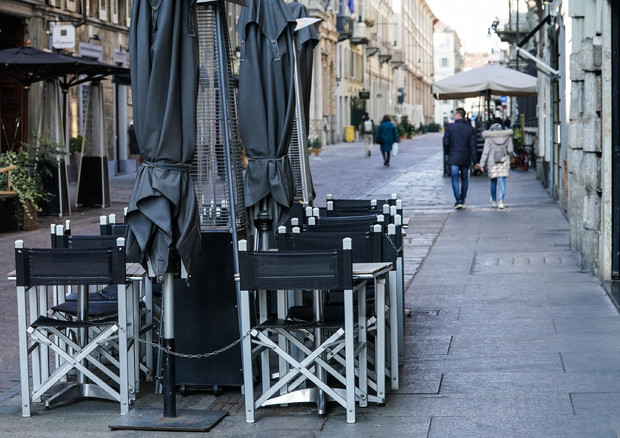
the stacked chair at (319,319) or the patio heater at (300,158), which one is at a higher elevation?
the patio heater at (300,158)

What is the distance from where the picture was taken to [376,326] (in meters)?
6.50

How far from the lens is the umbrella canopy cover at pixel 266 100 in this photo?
8242 millimetres

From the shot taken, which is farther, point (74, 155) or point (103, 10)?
point (103, 10)

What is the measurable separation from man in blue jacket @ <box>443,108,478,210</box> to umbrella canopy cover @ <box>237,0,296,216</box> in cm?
1102

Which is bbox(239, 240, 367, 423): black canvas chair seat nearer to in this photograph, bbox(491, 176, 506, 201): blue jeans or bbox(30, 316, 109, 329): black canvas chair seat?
bbox(30, 316, 109, 329): black canvas chair seat

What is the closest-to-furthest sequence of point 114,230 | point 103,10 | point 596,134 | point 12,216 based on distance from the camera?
point 114,230 < point 596,134 < point 12,216 < point 103,10

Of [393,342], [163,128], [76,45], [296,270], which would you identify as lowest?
[393,342]

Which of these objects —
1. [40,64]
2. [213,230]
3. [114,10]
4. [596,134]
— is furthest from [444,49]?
[213,230]

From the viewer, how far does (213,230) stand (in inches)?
274

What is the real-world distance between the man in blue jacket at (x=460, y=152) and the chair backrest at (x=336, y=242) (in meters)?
12.3

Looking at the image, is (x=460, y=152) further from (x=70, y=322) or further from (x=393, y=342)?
(x=70, y=322)

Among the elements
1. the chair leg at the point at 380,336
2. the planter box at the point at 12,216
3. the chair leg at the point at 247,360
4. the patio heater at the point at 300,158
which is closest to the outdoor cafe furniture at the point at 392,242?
the chair leg at the point at 380,336

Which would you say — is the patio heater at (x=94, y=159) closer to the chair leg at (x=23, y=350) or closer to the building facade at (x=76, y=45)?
the building facade at (x=76, y=45)

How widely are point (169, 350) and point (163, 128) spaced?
1.24 meters
